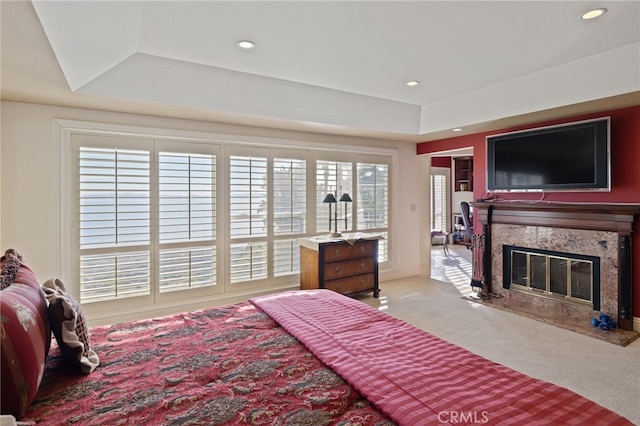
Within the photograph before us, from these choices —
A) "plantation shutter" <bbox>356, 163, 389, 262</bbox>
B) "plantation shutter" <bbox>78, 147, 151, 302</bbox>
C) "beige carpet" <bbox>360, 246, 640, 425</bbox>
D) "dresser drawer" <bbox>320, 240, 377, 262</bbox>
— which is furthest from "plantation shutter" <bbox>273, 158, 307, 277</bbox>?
"plantation shutter" <bbox>78, 147, 151, 302</bbox>

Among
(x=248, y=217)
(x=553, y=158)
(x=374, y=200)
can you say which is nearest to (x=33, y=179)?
(x=248, y=217)

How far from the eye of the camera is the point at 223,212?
4.06m

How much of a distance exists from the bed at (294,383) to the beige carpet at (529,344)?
1.57 meters

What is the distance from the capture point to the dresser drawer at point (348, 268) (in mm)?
4199

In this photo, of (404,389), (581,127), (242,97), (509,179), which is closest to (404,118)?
(509,179)

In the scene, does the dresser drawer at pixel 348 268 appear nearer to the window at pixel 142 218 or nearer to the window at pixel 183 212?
the window at pixel 183 212

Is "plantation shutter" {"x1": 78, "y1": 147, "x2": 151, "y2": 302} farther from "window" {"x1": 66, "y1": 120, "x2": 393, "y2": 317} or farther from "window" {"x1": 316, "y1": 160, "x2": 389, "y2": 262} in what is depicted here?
"window" {"x1": 316, "y1": 160, "x2": 389, "y2": 262}

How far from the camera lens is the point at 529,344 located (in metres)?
3.13

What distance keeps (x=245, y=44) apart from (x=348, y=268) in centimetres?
280

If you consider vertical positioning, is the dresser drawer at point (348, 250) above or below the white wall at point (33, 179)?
below

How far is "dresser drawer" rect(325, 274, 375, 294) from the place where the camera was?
4246 mm

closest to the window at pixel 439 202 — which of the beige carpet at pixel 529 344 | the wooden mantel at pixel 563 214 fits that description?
the beige carpet at pixel 529 344

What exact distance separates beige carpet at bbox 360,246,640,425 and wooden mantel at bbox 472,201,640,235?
3.62 ft

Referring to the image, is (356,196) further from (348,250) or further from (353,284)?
(353,284)
